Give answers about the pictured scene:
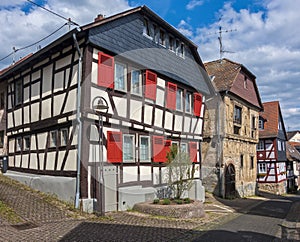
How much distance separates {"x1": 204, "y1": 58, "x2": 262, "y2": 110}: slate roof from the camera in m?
21.5

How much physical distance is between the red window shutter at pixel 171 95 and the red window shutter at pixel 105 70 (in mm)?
3942

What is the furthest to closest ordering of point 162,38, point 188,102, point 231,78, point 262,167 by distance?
point 262,167
point 231,78
point 188,102
point 162,38

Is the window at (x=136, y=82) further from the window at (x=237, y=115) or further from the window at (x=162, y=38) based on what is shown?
the window at (x=237, y=115)

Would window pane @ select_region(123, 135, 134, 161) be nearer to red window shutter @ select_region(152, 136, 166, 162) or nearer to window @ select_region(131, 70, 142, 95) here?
red window shutter @ select_region(152, 136, 166, 162)

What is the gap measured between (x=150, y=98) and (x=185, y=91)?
11.2 feet

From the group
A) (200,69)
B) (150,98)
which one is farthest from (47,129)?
(200,69)

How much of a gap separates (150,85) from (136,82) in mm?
745

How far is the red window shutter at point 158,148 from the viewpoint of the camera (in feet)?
45.1

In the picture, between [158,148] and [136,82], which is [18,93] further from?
[158,148]

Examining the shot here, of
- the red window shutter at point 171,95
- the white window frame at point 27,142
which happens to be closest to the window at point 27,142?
the white window frame at point 27,142

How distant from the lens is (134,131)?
12883 mm

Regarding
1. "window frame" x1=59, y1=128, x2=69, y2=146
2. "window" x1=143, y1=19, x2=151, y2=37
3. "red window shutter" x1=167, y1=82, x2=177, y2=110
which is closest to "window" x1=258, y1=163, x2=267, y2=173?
"red window shutter" x1=167, y1=82, x2=177, y2=110

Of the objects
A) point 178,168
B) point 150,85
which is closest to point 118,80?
point 150,85

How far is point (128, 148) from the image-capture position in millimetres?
12586
